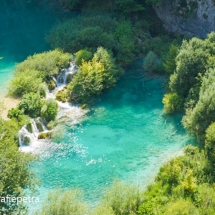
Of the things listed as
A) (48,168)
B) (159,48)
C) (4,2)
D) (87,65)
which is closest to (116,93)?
(87,65)

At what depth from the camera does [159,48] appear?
3834cm

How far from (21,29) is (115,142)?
73.0ft

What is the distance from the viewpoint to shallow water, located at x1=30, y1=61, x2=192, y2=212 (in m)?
24.6

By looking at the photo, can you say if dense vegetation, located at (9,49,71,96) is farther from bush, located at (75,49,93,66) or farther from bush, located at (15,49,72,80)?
bush, located at (75,49,93,66)

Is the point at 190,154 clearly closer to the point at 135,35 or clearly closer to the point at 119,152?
the point at 119,152

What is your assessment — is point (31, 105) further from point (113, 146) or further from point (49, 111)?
point (113, 146)

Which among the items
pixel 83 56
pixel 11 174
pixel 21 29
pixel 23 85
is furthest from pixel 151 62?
pixel 11 174

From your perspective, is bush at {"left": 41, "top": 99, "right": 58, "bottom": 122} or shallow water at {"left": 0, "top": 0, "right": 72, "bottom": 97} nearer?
bush at {"left": 41, "top": 99, "right": 58, "bottom": 122}

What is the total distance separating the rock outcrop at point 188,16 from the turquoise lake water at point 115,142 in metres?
7.10

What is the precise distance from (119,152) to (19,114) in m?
8.60

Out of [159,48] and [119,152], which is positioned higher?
[159,48]

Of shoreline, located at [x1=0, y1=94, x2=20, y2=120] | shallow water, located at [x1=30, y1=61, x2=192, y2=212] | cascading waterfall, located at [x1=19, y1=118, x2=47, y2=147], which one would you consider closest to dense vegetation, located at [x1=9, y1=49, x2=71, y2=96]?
shoreline, located at [x1=0, y1=94, x2=20, y2=120]

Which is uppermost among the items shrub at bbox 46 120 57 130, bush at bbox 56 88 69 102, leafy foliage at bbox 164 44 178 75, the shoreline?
leafy foliage at bbox 164 44 178 75

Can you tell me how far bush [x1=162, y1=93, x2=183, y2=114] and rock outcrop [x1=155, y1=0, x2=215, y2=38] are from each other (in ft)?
40.5
